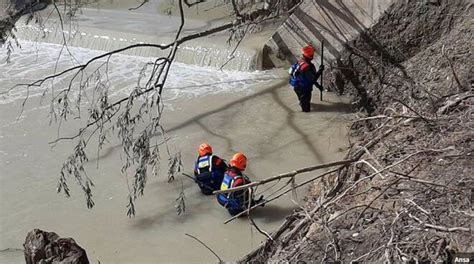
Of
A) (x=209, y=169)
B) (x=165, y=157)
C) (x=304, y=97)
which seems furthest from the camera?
(x=304, y=97)

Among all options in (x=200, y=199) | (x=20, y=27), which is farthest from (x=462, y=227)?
(x=20, y=27)

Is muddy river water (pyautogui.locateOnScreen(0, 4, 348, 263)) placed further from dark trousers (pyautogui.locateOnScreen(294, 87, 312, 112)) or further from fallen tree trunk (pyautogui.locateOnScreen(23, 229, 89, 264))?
fallen tree trunk (pyautogui.locateOnScreen(23, 229, 89, 264))

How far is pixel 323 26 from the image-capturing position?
11.0 metres

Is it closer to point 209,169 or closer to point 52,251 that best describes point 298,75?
point 209,169

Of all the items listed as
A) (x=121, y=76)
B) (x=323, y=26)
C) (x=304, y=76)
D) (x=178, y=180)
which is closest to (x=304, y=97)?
(x=304, y=76)

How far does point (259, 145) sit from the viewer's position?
9297 mm

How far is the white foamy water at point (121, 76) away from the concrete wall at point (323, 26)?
520 millimetres

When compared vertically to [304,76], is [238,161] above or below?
below

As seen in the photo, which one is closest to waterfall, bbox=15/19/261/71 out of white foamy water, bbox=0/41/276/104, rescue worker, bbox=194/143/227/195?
white foamy water, bbox=0/41/276/104

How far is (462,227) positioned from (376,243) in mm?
585

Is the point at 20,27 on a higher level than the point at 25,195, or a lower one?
higher

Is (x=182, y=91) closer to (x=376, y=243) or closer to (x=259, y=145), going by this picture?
(x=259, y=145)

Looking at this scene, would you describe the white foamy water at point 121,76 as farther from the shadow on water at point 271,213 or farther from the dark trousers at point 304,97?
the shadow on water at point 271,213

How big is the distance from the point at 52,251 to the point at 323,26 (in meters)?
6.89
